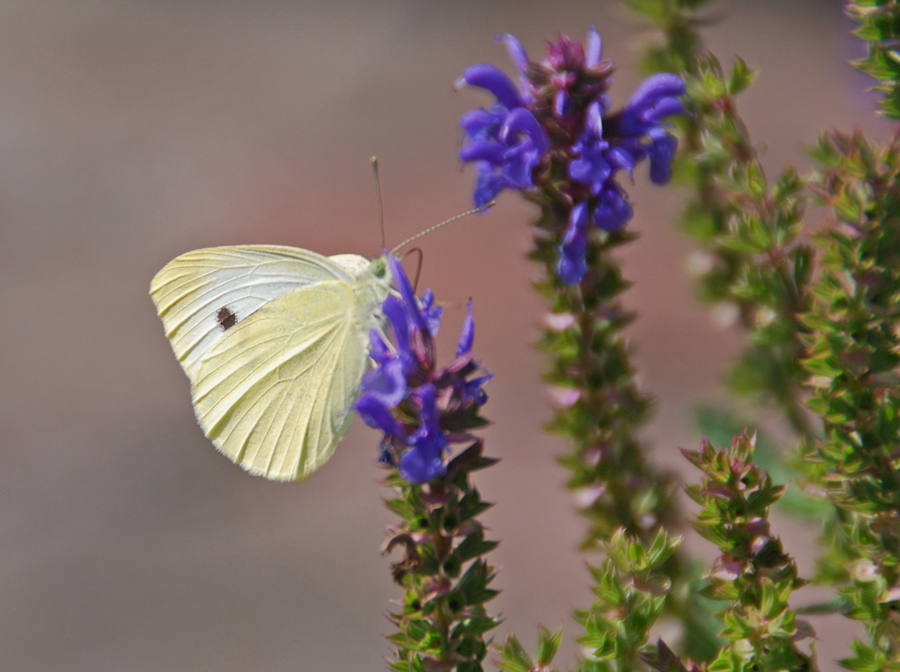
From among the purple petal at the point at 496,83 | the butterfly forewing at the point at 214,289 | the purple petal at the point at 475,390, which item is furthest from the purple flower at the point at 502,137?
the butterfly forewing at the point at 214,289

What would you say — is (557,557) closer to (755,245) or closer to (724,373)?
(724,373)

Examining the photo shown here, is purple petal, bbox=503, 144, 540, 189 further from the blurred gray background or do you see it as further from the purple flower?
the blurred gray background

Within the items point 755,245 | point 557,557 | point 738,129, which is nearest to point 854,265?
point 755,245

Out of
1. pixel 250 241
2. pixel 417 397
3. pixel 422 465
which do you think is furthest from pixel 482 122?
pixel 250 241

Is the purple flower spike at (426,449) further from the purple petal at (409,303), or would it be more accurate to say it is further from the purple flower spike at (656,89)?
the purple flower spike at (656,89)

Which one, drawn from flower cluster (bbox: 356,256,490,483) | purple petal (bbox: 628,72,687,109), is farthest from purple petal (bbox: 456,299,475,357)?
purple petal (bbox: 628,72,687,109)

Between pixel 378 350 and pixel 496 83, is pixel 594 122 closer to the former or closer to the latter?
pixel 496 83

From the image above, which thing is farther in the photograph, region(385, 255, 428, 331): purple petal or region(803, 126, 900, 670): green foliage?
region(385, 255, 428, 331): purple petal

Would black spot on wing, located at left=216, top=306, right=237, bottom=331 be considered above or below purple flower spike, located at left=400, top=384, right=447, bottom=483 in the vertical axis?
above

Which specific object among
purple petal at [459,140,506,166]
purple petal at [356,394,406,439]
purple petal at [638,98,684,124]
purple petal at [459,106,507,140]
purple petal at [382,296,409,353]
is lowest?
purple petal at [356,394,406,439]
